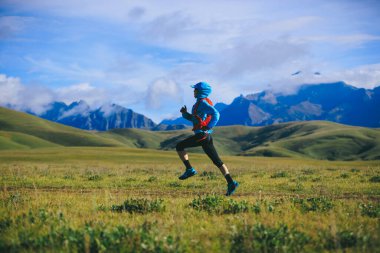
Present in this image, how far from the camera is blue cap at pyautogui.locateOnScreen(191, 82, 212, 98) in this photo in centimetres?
1204

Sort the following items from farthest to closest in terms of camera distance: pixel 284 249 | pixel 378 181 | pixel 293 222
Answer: pixel 378 181
pixel 293 222
pixel 284 249

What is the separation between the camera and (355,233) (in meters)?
6.19

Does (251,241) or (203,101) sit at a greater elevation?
(203,101)

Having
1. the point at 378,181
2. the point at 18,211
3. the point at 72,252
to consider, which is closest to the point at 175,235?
the point at 72,252

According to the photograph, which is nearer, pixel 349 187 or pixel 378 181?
pixel 349 187

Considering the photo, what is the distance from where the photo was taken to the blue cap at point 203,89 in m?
12.0

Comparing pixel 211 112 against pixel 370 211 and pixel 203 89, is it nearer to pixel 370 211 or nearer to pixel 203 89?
pixel 203 89

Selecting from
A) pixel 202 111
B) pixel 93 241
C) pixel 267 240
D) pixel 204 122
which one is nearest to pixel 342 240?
pixel 267 240

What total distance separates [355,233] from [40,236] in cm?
531

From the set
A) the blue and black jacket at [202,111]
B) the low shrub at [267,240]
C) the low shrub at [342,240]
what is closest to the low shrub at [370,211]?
the low shrub at [342,240]

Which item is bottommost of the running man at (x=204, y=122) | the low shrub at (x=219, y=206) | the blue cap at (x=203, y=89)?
the low shrub at (x=219, y=206)

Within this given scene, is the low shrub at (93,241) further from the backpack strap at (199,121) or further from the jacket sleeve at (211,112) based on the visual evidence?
the jacket sleeve at (211,112)

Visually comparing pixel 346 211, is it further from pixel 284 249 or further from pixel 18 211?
pixel 18 211

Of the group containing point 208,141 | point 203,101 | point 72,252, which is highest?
point 203,101
